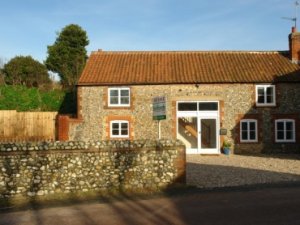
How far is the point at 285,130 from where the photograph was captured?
2666 centimetres

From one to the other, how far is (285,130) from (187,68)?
7480 mm

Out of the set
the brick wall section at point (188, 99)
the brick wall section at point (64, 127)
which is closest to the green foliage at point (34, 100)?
the brick wall section at point (64, 127)

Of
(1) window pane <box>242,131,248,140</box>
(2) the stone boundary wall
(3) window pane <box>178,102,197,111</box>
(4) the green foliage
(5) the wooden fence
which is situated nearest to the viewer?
(2) the stone boundary wall

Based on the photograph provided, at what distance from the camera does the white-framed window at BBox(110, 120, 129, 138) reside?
26922mm

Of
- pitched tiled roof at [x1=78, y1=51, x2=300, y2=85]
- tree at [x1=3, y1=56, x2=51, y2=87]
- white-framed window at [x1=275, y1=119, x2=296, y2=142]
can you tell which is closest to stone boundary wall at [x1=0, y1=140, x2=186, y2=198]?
pitched tiled roof at [x1=78, y1=51, x2=300, y2=85]

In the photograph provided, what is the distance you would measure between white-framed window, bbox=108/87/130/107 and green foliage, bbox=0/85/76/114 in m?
9.09

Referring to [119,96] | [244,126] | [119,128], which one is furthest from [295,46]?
[119,128]

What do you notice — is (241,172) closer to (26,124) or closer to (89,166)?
(89,166)

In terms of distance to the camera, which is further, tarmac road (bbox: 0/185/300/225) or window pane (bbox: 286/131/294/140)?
window pane (bbox: 286/131/294/140)

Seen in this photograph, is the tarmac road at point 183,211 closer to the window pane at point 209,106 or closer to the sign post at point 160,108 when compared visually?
the sign post at point 160,108

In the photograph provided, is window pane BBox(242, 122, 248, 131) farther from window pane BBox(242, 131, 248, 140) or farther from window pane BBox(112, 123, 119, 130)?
window pane BBox(112, 123, 119, 130)

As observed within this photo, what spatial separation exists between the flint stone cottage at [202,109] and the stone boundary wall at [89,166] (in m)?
12.3

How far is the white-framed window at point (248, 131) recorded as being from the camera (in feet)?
87.5

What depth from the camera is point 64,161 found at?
539 inches
